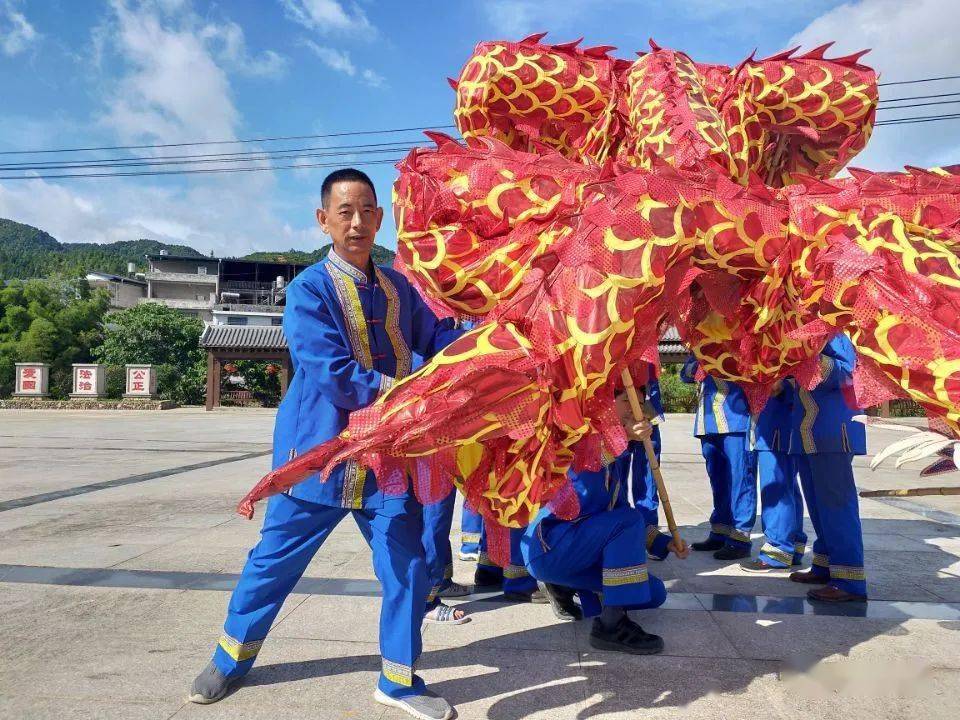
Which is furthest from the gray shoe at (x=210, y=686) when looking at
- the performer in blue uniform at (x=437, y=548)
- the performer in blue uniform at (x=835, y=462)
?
the performer in blue uniform at (x=835, y=462)

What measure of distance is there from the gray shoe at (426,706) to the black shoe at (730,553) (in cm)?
241

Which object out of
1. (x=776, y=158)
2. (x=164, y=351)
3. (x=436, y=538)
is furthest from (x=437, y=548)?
(x=164, y=351)

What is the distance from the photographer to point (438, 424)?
1630 mm

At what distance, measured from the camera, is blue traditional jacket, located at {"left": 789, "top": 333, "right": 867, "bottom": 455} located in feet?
10.1

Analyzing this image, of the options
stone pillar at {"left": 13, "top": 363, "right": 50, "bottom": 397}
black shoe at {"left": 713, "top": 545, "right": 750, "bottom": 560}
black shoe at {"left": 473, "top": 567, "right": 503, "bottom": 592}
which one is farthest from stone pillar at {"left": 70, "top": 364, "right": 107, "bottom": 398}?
black shoe at {"left": 713, "top": 545, "right": 750, "bottom": 560}

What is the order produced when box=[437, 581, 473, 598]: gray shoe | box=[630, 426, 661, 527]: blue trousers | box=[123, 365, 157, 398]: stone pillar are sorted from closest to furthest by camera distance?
box=[437, 581, 473, 598]: gray shoe
box=[630, 426, 661, 527]: blue trousers
box=[123, 365, 157, 398]: stone pillar

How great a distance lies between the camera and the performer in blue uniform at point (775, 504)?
3525 millimetres

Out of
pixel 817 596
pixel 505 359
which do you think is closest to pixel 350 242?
pixel 505 359

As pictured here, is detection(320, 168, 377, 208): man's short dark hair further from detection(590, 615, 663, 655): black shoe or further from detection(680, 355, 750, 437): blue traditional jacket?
detection(680, 355, 750, 437): blue traditional jacket

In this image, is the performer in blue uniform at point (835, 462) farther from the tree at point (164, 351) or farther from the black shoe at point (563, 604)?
the tree at point (164, 351)

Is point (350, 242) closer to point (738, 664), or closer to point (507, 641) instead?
point (507, 641)

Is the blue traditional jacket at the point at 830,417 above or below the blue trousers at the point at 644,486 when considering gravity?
above

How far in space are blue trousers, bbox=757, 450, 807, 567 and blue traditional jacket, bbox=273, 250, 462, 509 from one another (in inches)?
93.3

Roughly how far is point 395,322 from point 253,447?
857cm
